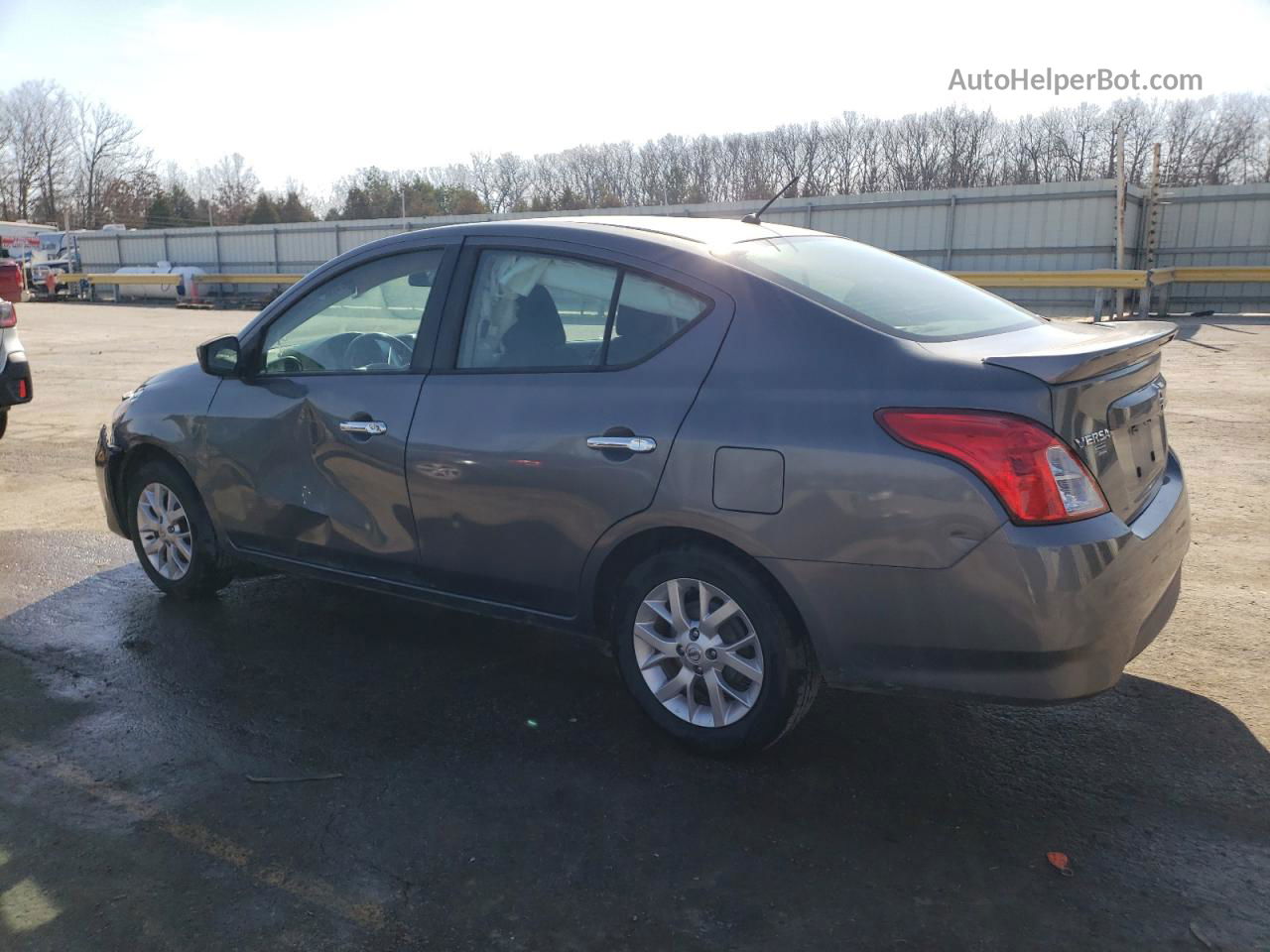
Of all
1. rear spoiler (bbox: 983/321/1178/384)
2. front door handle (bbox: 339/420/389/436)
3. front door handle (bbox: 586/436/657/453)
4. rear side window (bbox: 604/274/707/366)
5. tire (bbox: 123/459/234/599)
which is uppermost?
rear side window (bbox: 604/274/707/366)

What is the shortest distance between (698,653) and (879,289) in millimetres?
1416

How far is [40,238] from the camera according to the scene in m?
51.4

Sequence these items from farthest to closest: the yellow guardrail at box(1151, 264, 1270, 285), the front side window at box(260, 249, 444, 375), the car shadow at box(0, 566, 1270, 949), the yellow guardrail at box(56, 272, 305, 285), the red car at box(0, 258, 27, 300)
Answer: the yellow guardrail at box(56, 272, 305, 285) < the yellow guardrail at box(1151, 264, 1270, 285) < the red car at box(0, 258, 27, 300) < the front side window at box(260, 249, 444, 375) < the car shadow at box(0, 566, 1270, 949)

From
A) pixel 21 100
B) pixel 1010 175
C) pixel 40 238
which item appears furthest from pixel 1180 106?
pixel 21 100

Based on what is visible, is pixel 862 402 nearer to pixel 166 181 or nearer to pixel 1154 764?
pixel 1154 764

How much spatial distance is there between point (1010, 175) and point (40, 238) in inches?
2105

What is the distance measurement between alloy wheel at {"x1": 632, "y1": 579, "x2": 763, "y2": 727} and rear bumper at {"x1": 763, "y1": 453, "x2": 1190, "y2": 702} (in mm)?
253

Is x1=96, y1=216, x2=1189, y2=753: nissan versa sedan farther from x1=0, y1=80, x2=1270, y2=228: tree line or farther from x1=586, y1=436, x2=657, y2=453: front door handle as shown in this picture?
x1=0, y1=80, x2=1270, y2=228: tree line

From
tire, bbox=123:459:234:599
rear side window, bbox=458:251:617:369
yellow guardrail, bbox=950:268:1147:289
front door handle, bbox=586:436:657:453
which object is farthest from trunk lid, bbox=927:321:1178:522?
yellow guardrail, bbox=950:268:1147:289

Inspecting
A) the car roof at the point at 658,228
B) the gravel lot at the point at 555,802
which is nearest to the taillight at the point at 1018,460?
the gravel lot at the point at 555,802

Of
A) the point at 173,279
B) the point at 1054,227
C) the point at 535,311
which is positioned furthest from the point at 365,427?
the point at 173,279

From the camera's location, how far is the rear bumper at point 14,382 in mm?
8117

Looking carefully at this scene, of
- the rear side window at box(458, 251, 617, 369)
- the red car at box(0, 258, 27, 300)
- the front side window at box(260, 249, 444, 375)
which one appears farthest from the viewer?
the red car at box(0, 258, 27, 300)

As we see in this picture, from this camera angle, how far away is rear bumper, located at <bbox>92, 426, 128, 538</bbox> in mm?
5086
